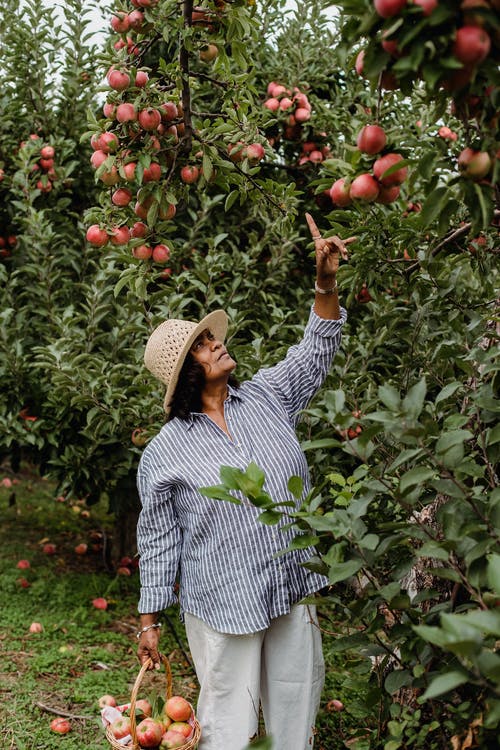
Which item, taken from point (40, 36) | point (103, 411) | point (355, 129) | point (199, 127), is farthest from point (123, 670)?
point (40, 36)

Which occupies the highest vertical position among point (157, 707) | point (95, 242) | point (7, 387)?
point (95, 242)

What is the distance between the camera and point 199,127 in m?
2.73

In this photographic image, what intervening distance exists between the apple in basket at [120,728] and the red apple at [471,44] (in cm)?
203

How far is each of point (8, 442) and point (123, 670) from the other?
1347mm

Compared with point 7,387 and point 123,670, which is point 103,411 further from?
point 123,670

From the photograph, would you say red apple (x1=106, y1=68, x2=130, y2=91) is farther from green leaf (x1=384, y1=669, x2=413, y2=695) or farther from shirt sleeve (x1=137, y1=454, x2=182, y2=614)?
green leaf (x1=384, y1=669, x2=413, y2=695)

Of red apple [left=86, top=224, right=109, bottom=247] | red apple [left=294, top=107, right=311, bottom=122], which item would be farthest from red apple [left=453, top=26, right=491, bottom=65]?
red apple [left=294, top=107, right=311, bottom=122]

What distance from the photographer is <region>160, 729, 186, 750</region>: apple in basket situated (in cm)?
214

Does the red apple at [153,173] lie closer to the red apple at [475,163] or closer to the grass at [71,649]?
the red apple at [475,163]

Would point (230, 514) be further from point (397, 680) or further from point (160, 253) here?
point (160, 253)

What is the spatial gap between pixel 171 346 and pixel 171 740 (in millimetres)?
1233

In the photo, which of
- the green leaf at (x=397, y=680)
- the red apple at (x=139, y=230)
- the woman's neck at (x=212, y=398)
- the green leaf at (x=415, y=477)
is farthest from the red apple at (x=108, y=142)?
the green leaf at (x=397, y=680)

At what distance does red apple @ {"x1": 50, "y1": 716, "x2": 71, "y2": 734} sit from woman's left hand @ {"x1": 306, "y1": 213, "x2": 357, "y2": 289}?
86.3 inches

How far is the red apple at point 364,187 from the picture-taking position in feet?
5.13
